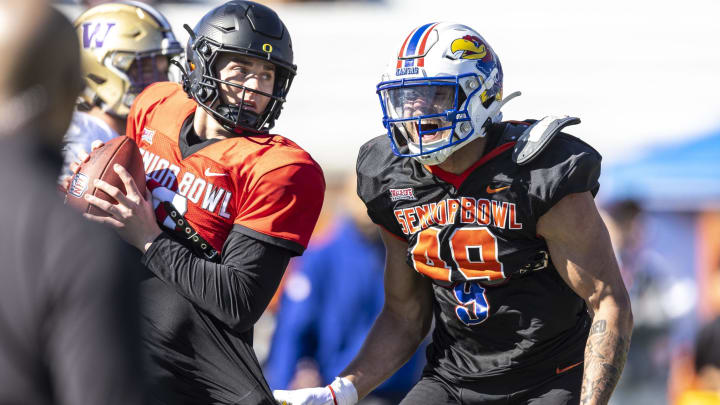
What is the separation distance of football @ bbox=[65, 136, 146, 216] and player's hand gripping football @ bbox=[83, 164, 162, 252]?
3 centimetres

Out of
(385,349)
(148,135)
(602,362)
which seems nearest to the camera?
(602,362)

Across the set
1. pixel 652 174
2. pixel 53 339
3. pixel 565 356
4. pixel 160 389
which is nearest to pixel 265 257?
pixel 160 389

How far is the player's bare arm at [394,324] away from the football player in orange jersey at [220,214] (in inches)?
19.3

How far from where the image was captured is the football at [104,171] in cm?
310

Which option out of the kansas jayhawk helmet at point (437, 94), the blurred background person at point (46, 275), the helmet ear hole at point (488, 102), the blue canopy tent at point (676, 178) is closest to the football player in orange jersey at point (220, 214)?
the kansas jayhawk helmet at point (437, 94)

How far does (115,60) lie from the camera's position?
4.12m

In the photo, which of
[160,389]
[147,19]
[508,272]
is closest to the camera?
[160,389]

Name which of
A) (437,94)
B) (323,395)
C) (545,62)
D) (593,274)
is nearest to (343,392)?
(323,395)

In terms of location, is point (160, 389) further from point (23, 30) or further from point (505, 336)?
point (23, 30)

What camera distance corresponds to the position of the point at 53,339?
1.60m

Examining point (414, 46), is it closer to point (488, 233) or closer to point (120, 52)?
point (488, 233)

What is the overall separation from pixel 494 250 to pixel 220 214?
866 millimetres

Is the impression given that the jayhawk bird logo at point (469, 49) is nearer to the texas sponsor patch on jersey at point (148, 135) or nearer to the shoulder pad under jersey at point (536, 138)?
the shoulder pad under jersey at point (536, 138)

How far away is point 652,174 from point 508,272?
589cm
